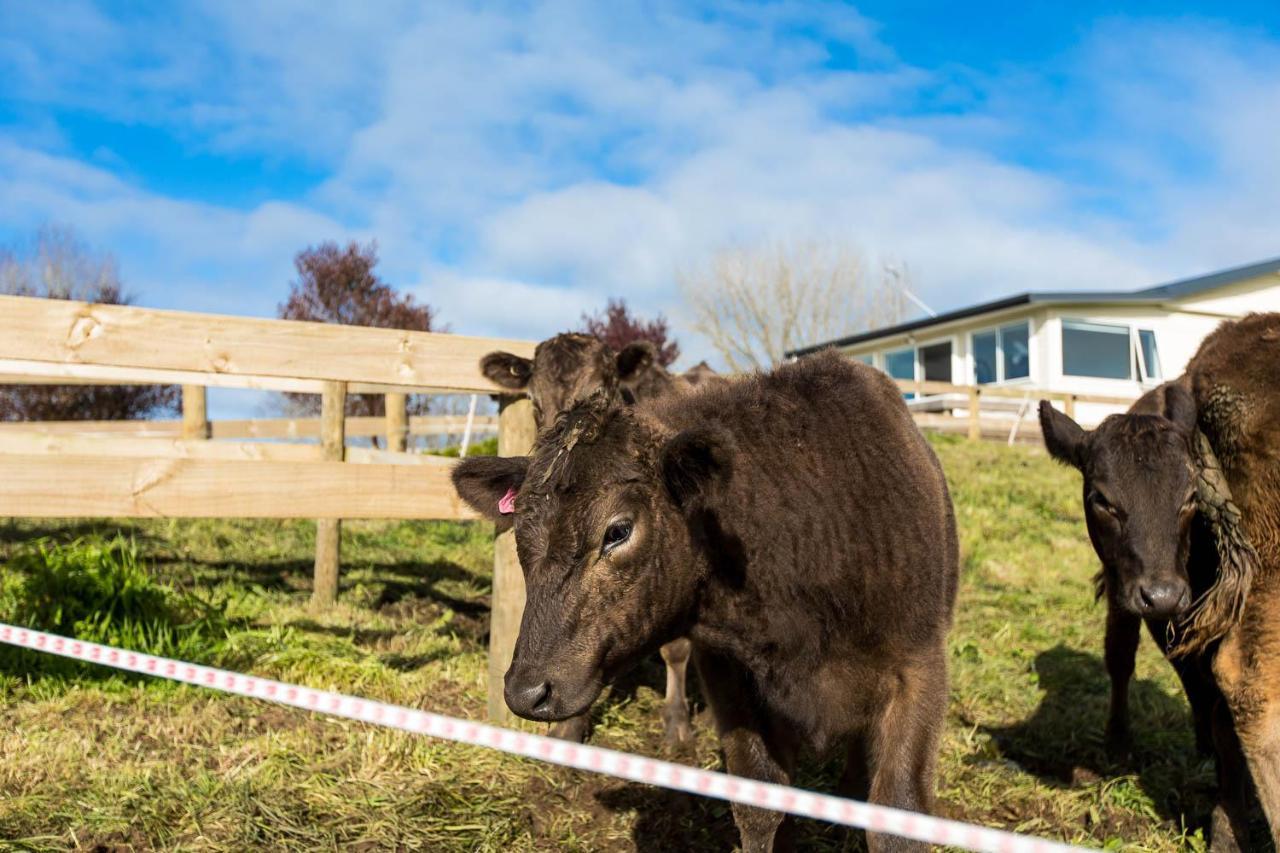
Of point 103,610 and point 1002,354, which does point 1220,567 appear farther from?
point 1002,354

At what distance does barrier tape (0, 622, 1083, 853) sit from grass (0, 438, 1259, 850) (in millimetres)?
1319

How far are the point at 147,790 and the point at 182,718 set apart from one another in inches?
30.0

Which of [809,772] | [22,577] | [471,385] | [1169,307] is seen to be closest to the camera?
[809,772]

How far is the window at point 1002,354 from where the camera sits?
29750mm

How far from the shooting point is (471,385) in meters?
5.50

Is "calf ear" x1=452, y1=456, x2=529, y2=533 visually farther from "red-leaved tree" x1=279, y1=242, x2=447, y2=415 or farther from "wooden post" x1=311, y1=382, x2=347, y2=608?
"red-leaved tree" x1=279, y1=242, x2=447, y2=415

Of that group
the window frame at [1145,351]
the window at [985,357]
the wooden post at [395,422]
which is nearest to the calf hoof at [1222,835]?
the wooden post at [395,422]

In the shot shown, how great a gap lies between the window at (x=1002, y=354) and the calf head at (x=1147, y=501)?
2619 cm

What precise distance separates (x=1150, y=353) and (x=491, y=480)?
30.4 meters

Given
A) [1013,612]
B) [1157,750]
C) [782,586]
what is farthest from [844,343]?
[782,586]

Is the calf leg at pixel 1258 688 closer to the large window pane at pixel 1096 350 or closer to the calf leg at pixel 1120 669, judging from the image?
the calf leg at pixel 1120 669

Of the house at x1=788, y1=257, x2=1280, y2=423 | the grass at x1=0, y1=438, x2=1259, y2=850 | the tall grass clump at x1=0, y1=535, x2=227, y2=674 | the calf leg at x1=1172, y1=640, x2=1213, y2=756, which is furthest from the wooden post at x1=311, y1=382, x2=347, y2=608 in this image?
the house at x1=788, y1=257, x2=1280, y2=423

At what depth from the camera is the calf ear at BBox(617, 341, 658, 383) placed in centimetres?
667

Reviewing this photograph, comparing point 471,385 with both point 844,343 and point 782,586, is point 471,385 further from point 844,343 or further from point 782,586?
point 844,343
